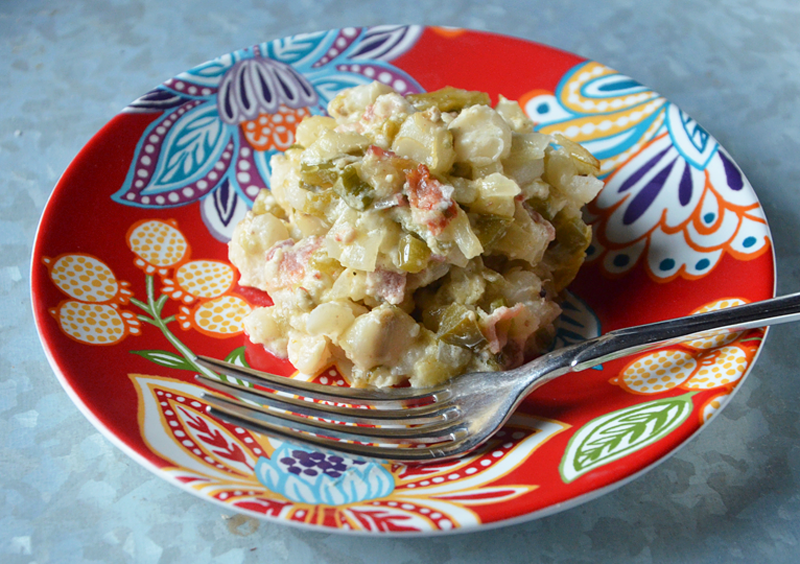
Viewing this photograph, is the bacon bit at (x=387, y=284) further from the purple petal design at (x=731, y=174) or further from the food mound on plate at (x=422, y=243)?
the purple petal design at (x=731, y=174)

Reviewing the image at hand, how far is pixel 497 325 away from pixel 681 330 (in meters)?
0.39

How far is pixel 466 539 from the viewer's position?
1.54 metres

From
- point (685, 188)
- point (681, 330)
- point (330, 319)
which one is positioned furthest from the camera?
point (685, 188)

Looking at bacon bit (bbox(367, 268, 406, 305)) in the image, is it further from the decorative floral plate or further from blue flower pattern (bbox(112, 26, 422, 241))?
blue flower pattern (bbox(112, 26, 422, 241))

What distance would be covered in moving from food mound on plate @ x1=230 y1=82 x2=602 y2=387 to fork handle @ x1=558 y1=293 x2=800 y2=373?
0.20 m

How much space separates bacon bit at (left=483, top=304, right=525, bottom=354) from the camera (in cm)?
162

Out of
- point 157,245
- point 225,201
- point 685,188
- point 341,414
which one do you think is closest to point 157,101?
point 225,201

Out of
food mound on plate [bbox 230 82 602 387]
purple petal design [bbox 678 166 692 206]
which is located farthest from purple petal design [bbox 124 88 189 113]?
purple petal design [bbox 678 166 692 206]

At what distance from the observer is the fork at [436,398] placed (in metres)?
1.44

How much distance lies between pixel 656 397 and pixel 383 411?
57 cm

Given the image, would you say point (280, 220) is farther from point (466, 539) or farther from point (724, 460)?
point (724, 460)

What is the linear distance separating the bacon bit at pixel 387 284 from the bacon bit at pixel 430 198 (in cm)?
15

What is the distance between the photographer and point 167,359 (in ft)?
5.48

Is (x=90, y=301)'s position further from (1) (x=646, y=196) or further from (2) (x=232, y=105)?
(1) (x=646, y=196)
